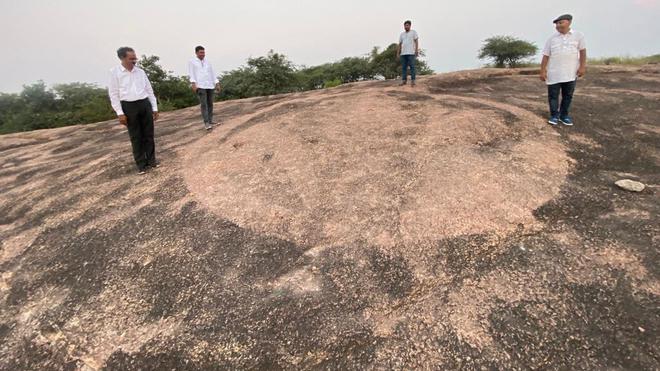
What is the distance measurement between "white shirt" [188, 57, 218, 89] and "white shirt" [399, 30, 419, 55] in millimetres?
4972

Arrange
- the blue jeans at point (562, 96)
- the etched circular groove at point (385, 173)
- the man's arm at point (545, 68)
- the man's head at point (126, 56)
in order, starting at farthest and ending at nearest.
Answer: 1. the man's arm at point (545, 68)
2. the blue jeans at point (562, 96)
3. the man's head at point (126, 56)
4. the etched circular groove at point (385, 173)

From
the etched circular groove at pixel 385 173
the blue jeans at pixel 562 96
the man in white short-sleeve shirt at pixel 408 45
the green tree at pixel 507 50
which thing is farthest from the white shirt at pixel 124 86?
the green tree at pixel 507 50

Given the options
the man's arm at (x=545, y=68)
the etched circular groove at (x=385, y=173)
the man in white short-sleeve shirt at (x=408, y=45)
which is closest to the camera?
the etched circular groove at (x=385, y=173)

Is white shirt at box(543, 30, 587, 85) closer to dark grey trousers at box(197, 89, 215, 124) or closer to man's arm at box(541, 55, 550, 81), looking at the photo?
man's arm at box(541, 55, 550, 81)

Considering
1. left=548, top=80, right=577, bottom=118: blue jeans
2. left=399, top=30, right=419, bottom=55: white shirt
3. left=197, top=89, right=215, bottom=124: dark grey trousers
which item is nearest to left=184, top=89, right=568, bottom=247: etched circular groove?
left=548, top=80, right=577, bottom=118: blue jeans

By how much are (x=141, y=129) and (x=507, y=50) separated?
103 feet

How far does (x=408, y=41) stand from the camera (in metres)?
9.34

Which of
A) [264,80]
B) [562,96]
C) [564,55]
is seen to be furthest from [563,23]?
[264,80]

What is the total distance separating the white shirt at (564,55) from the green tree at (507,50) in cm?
2668

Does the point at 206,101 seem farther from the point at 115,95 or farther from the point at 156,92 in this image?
the point at 156,92

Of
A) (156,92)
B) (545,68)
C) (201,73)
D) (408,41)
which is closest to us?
(545,68)

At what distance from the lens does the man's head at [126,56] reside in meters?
5.29

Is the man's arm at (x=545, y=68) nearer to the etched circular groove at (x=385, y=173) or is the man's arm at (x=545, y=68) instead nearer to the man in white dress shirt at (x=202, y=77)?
the etched circular groove at (x=385, y=173)

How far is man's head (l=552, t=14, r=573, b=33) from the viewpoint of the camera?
5609 mm
